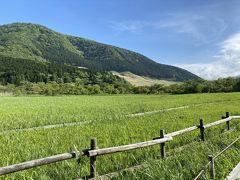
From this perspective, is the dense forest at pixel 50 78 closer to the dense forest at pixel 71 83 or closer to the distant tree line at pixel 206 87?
the dense forest at pixel 71 83

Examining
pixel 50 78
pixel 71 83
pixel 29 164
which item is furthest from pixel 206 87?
pixel 29 164

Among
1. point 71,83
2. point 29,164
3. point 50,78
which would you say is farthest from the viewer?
point 50,78

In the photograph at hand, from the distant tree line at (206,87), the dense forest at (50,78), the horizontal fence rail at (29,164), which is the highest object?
the dense forest at (50,78)

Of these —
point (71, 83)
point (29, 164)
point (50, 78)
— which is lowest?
point (29, 164)

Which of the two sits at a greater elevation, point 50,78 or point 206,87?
point 50,78

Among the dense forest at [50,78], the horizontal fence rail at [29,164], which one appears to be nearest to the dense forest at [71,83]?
the dense forest at [50,78]

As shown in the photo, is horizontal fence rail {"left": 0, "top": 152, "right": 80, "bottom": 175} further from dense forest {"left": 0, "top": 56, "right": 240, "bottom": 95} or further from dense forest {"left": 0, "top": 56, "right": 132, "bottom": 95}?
dense forest {"left": 0, "top": 56, "right": 132, "bottom": 95}

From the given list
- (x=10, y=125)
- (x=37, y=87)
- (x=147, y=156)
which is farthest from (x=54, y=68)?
(x=147, y=156)

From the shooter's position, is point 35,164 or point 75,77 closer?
point 35,164

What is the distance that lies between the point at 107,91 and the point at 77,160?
104641 mm

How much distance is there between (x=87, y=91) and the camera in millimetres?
111875

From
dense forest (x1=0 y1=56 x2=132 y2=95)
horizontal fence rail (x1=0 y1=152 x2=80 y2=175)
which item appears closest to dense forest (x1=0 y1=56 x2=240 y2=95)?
dense forest (x1=0 y1=56 x2=132 y2=95)

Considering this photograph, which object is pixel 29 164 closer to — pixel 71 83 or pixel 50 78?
pixel 71 83

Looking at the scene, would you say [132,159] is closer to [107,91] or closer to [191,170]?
[191,170]
